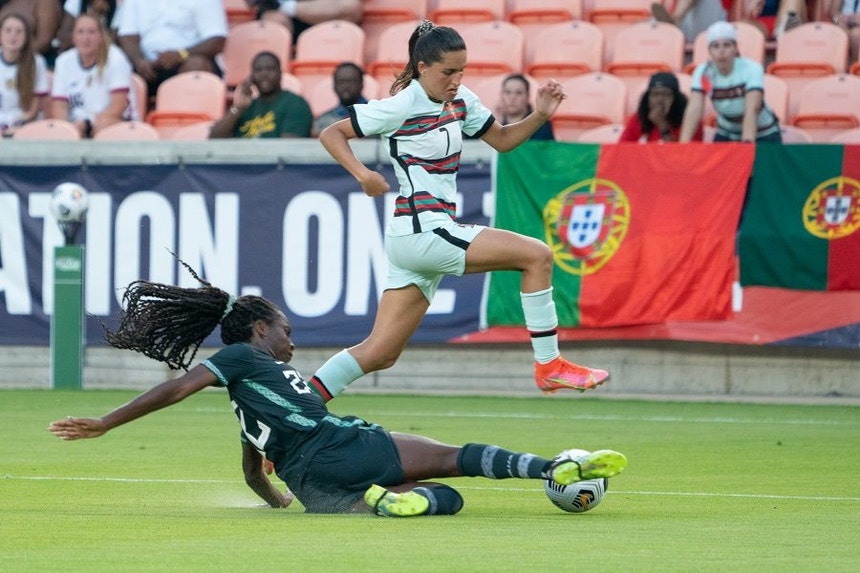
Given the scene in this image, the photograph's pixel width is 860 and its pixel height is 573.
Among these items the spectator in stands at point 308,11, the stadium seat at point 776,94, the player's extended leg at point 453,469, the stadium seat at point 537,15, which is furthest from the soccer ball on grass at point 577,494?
the spectator in stands at point 308,11

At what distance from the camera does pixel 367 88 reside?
16906mm

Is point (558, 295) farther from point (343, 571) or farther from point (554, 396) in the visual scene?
point (343, 571)

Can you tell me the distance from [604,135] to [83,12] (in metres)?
6.71

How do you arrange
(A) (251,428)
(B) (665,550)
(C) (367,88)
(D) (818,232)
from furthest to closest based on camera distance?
(C) (367,88)
(D) (818,232)
(A) (251,428)
(B) (665,550)

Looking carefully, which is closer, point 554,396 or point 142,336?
point 142,336

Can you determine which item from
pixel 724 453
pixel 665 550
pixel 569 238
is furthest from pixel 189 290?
pixel 569 238

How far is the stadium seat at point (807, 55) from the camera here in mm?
16375

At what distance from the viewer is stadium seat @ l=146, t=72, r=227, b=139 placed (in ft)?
58.3

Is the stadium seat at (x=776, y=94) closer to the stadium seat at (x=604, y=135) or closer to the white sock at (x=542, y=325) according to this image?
the stadium seat at (x=604, y=135)

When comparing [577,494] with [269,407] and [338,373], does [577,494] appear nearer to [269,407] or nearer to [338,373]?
[269,407]

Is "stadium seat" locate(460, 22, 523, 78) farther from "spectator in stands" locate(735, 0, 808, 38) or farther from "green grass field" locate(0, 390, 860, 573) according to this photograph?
"green grass field" locate(0, 390, 860, 573)

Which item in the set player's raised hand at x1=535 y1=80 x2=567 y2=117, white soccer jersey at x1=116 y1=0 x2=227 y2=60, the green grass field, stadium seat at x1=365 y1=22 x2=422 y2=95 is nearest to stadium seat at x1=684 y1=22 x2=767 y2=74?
stadium seat at x1=365 y1=22 x2=422 y2=95

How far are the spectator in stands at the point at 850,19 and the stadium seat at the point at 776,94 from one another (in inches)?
39.6

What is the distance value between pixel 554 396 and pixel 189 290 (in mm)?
8707
